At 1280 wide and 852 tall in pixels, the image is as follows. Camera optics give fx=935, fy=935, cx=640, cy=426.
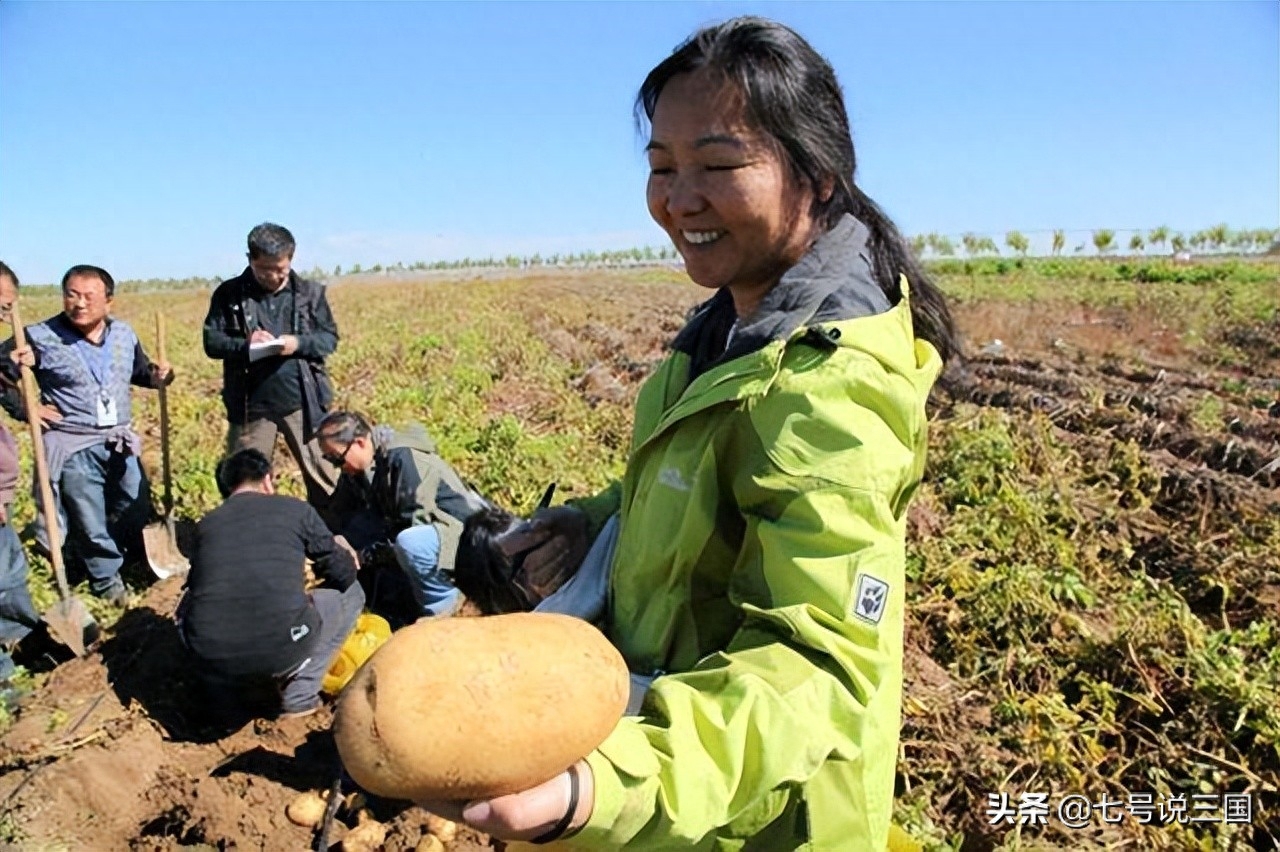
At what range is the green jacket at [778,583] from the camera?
866mm

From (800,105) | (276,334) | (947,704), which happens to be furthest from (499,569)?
(276,334)

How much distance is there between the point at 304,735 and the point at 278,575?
0.68m

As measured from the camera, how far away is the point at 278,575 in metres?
3.77

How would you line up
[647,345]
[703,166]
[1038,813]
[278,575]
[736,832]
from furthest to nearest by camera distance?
[647,345] → [278,575] → [1038,813] → [703,166] → [736,832]

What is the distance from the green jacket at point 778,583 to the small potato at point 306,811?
99.8 inches

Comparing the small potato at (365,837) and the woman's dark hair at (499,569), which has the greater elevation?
the woman's dark hair at (499,569)

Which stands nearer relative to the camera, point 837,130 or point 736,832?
point 736,832

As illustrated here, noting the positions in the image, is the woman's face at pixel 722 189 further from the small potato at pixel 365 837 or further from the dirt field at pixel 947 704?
the small potato at pixel 365 837

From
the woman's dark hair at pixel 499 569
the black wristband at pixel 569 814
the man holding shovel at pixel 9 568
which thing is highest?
the black wristband at pixel 569 814

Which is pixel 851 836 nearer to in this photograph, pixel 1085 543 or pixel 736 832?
pixel 736 832

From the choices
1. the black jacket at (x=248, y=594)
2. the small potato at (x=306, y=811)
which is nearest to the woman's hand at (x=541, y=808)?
the small potato at (x=306, y=811)

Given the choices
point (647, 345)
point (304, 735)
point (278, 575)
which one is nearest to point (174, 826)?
point (304, 735)

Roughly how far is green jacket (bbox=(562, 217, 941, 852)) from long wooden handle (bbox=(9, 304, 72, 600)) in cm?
424

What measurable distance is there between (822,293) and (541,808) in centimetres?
66
